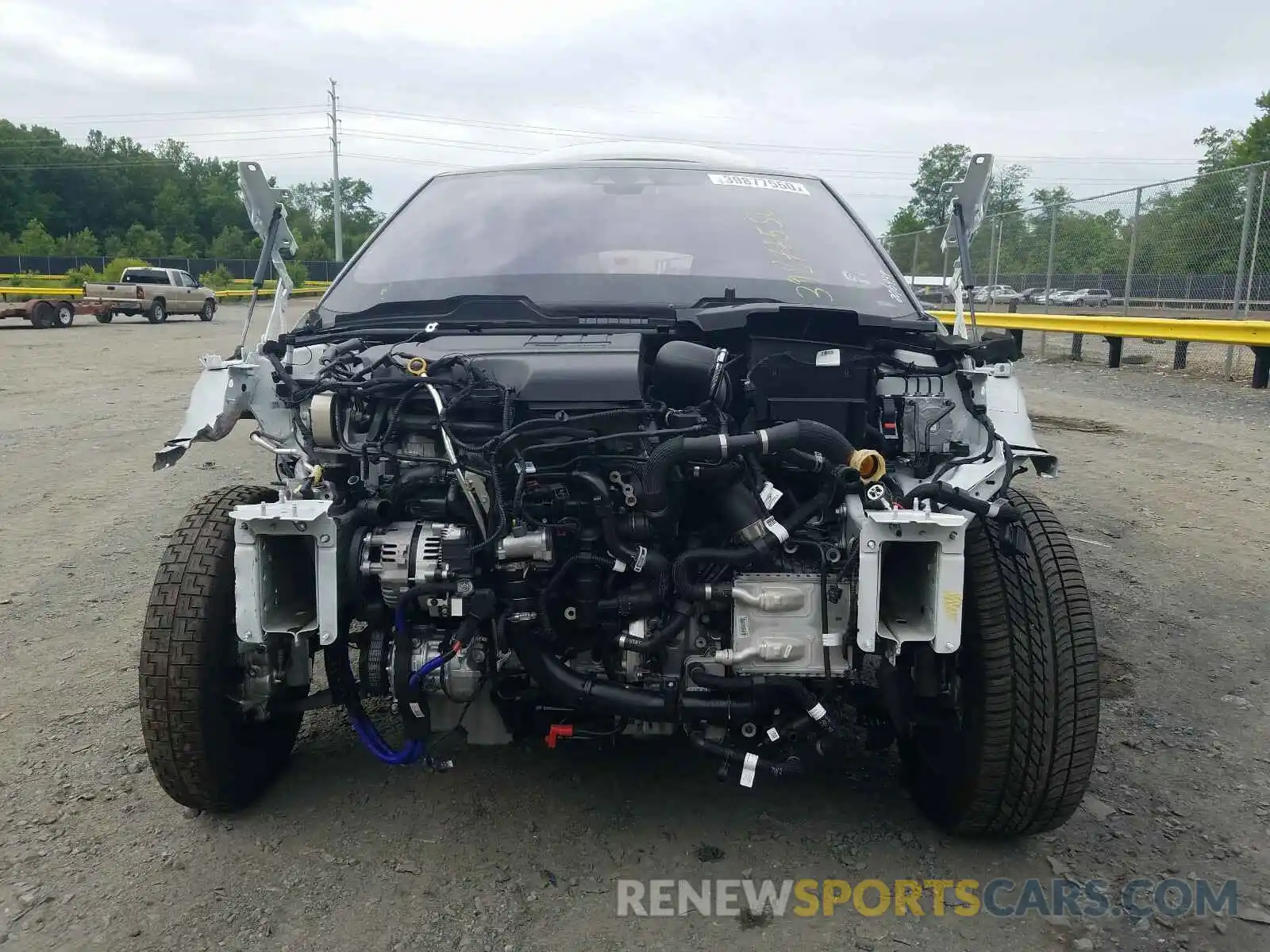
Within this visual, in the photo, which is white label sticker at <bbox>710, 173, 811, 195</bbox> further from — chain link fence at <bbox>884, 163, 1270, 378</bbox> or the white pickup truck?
the white pickup truck

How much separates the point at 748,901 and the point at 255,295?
277 centimetres

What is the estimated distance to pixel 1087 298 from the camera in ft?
51.3

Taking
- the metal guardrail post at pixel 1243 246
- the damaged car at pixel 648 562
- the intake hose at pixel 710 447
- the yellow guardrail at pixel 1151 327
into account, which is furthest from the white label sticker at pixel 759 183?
the metal guardrail post at pixel 1243 246

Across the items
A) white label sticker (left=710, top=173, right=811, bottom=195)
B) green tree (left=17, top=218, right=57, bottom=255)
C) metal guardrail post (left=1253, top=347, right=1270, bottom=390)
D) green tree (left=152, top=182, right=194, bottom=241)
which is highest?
green tree (left=152, top=182, right=194, bottom=241)

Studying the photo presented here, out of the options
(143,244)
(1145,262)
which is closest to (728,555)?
(1145,262)

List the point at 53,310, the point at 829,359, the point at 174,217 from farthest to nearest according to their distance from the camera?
1. the point at 174,217
2. the point at 53,310
3. the point at 829,359

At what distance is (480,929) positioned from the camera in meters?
2.37

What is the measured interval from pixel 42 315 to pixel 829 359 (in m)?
26.3

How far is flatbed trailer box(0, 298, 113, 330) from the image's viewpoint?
23078 mm

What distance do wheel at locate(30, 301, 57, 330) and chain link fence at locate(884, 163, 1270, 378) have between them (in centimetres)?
2017

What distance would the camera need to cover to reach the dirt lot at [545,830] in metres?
2.38

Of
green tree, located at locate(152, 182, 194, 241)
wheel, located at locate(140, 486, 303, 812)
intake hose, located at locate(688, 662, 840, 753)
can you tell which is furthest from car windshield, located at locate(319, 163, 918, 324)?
green tree, located at locate(152, 182, 194, 241)

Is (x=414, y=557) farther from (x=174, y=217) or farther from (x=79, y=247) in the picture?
(x=174, y=217)

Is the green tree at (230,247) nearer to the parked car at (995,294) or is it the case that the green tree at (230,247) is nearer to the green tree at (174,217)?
the green tree at (174,217)
